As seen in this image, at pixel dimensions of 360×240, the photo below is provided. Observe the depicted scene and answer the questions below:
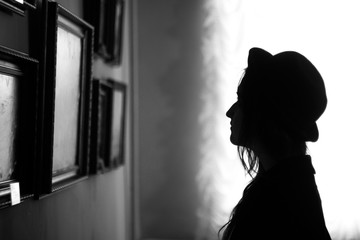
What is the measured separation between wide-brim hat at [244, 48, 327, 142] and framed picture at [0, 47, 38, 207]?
1.83ft

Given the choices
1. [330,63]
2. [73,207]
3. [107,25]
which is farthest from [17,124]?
[330,63]

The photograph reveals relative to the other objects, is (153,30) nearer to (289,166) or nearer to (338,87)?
(338,87)

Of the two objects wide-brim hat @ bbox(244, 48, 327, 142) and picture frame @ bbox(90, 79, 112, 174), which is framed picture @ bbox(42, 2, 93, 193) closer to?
picture frame @ bbox(90, 79, 112, 174)

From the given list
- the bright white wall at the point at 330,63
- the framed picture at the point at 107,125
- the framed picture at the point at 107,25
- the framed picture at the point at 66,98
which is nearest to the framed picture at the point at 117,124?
the framed picture at the point at 107,125

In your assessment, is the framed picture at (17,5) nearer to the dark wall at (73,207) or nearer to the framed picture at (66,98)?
the dark wall at (73,207)

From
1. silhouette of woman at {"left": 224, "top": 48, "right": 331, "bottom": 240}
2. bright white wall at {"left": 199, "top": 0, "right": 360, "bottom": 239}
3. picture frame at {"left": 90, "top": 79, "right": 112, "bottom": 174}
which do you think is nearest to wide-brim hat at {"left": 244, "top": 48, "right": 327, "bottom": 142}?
silhouette of woman at {"left": 224, "top": 48, "right": 331, "bottom": 240}

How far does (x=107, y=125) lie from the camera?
A: 6.49 ft

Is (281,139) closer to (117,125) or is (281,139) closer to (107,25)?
(107,25)

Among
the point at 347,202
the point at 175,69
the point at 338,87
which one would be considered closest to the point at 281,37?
the point at 338,87

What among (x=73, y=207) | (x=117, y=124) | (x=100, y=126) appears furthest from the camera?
(x=117, y=124)

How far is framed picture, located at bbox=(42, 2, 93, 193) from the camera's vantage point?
4.27ft

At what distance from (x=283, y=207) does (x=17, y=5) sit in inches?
30.8

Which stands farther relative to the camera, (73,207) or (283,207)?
(73,207)

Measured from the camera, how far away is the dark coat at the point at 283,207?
0.98 meters
